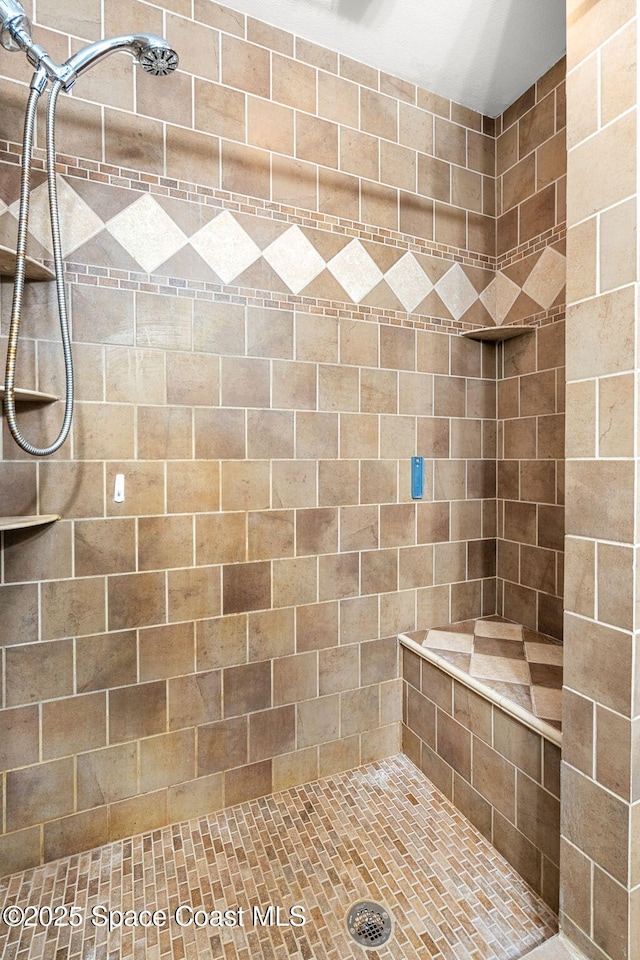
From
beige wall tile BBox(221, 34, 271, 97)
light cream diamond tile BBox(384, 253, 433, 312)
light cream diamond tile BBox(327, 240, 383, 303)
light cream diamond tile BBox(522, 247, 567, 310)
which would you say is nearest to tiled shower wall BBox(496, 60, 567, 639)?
light cream diamond tile BBox(522, 247, 567, 310)

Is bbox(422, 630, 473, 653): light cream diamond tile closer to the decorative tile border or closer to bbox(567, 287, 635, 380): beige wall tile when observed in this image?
bbox(567, 287, 635, 380): beige wall tile

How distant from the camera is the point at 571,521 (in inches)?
43.0

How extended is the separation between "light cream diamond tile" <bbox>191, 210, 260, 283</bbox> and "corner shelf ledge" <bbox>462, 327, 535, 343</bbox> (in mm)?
990

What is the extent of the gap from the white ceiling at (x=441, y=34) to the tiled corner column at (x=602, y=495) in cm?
75

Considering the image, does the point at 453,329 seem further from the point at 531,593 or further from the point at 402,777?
the point at 402,777

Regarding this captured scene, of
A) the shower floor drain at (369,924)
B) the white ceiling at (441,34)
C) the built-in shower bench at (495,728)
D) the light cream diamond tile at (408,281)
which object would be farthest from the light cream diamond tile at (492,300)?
the shower floor drain at (369,924)

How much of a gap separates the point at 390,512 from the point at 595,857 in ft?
3.81

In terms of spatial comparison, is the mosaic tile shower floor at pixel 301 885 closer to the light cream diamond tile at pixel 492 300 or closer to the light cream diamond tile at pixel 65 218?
the light cream diamond tile at pixel 65 218

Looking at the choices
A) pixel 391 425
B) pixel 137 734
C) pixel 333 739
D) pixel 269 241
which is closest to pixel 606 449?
pixel 391 425

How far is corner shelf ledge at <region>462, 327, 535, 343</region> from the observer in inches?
75.3

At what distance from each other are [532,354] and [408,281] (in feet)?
2.05

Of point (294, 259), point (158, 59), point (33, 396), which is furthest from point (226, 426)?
point (158, 59)

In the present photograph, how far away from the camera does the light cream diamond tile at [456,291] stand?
197 cm

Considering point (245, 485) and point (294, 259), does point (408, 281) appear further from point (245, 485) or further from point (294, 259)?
point (245, 485)
